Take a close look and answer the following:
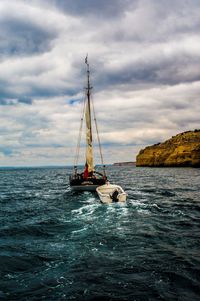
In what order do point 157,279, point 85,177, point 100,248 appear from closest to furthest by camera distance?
point 157,279 < point 100,248 < point 85,177

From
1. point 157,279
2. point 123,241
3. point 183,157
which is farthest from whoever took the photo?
point 183,157

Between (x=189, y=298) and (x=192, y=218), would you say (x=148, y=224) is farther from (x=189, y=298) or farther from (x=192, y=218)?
(x=189, y=298)

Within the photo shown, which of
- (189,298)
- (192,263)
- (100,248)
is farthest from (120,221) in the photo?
(189,298)

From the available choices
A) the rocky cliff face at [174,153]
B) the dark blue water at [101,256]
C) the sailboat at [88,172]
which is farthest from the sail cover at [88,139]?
the rocky cliff face at [174,153]

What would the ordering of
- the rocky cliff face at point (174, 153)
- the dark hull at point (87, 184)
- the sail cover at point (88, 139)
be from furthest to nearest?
the rocky cliff face at point (174, 153) < the sail cover at point (88, 139) < the dark hull at point (87, 184)

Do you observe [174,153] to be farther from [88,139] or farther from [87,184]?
[87,184]

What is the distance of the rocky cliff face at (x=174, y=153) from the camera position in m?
134

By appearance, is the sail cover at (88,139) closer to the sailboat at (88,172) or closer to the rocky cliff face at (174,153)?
the sailboat at (88,172)

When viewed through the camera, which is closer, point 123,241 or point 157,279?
point 157,279

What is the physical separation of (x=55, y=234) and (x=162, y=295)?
955cm

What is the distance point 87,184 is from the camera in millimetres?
38812

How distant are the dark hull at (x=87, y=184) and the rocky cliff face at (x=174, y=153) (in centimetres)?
9970

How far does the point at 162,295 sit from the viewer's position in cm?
973

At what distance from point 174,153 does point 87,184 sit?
377ft
